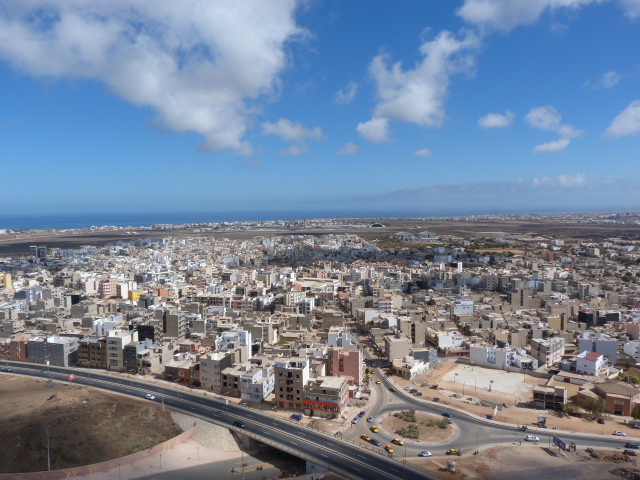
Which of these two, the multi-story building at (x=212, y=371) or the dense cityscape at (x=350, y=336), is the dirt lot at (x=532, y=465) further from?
the multi-story building at (x=212, y=371)

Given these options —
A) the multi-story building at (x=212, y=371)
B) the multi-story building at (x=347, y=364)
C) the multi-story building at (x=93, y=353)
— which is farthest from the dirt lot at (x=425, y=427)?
the multi-story building at (x=93, y=353)

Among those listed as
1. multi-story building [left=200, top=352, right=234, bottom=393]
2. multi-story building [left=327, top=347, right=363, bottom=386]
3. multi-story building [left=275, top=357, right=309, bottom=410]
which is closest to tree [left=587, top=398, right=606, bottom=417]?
multi-story building [left=327, top=347, right=363, bottom=386]

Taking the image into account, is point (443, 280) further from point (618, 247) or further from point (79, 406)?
point (618, 247)

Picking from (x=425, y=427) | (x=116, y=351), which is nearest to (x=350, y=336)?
(x=425, y=427)

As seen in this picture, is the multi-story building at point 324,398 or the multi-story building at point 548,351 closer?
the multi-story building at point 324,398

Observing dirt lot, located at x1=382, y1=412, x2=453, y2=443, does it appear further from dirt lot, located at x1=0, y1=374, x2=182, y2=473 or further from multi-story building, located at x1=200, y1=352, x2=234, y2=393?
dirt lot, located at x1=0, y1=374, x2=182, y2=473

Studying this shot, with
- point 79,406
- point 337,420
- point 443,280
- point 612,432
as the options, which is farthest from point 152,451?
point 443,280
